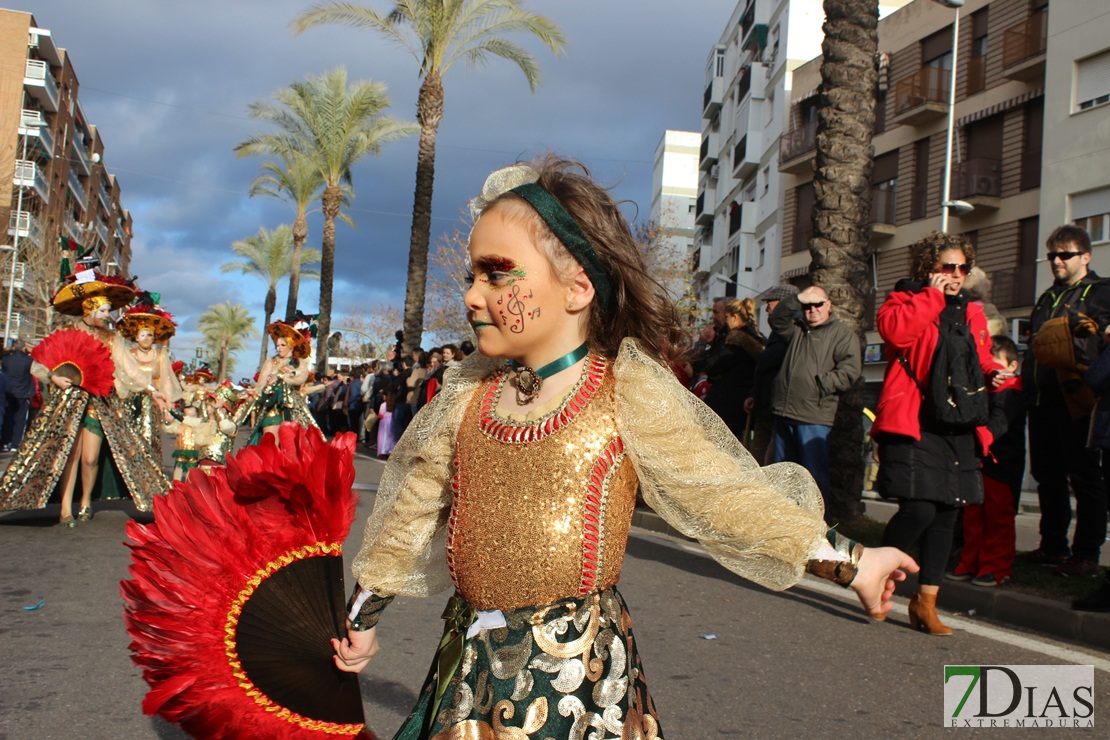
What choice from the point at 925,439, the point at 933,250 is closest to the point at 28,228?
the point at 933,250

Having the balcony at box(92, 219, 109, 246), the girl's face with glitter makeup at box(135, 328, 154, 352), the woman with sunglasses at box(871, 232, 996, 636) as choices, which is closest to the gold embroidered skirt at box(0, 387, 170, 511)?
the girl's face with glitter makeup at box(135, 328, 154, 352)

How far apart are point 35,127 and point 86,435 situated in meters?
56.0

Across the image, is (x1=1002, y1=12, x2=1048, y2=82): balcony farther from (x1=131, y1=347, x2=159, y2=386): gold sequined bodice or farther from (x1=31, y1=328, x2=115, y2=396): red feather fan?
(x1=31, y1=328, x2=115, y2=396): red feather fan

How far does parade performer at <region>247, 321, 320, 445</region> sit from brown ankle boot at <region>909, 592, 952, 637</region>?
6391 mm

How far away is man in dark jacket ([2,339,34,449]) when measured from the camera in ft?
57.9

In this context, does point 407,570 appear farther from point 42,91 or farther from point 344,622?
point 42,91

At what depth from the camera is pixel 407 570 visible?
7.80 feet

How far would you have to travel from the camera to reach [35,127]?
188ft

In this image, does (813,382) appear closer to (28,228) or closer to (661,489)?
(661,489)

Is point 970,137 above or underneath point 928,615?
above

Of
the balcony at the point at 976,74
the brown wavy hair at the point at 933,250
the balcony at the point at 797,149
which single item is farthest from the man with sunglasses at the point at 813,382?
the balcony at the point at 797,149

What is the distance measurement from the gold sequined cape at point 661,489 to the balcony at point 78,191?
2975 inches

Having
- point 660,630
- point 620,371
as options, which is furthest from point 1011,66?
point 620,371

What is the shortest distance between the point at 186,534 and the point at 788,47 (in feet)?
135
